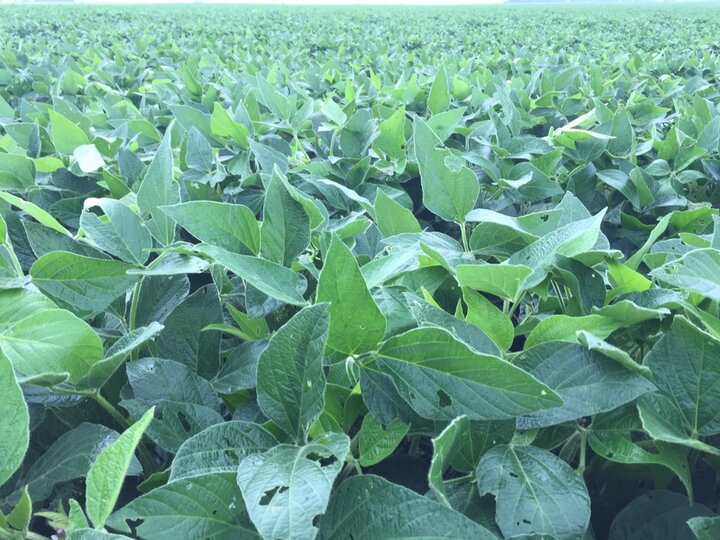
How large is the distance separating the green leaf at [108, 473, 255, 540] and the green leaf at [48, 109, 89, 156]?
1.19 metres

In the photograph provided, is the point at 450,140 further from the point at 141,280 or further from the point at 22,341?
the point at 22,341

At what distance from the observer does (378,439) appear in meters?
0.71

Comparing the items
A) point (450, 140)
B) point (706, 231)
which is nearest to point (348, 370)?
point (706, 231)

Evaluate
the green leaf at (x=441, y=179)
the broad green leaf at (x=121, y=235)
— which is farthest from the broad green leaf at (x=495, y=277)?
the broad green leaf at (x=121, y=235)

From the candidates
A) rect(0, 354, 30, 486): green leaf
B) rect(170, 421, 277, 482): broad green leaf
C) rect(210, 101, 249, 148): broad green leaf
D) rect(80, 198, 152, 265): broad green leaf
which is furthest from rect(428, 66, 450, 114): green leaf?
rect(0, 354, 30, 486): green leaf

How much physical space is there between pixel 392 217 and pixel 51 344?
51cm

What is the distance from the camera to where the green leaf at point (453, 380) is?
62 centimetres

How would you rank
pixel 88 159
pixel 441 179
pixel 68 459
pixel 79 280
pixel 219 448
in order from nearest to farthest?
pixel 219 448, pixel 68 459, pixel 79 280, pixel 441 179, pixel 88 159

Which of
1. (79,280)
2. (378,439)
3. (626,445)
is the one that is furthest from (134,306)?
(626,445)

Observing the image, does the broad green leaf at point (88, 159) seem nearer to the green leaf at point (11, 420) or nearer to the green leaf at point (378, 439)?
the green leaf at point (11, 420)

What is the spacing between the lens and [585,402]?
0.69m

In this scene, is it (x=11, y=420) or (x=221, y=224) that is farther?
(x=221, y=224)

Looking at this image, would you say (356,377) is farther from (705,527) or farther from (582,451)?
(705,527)

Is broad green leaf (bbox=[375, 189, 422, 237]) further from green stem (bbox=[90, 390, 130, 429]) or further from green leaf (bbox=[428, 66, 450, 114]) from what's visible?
green leaf (bbox=[428, 66, 450, 114])
